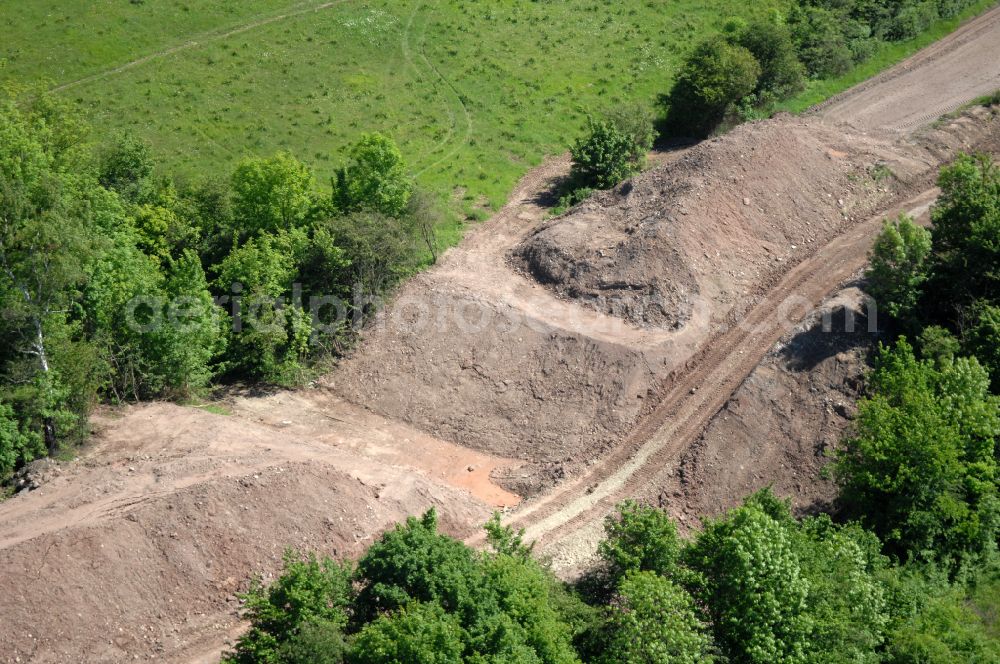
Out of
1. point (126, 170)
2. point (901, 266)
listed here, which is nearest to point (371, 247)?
point (126, 170)

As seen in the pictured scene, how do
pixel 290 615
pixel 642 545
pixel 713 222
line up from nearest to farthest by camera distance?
pixel 290 615
pixel 642 545
pixel 713 222

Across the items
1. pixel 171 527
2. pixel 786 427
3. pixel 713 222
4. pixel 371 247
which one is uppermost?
pixel 371 247

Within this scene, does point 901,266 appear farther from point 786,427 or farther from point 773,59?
point 773,59

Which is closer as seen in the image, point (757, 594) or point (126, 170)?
point (757, 594)

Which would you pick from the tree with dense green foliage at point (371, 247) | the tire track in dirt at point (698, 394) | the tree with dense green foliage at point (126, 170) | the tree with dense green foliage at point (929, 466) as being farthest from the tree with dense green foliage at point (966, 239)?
the tree with dense green foliage at point (126, 170)

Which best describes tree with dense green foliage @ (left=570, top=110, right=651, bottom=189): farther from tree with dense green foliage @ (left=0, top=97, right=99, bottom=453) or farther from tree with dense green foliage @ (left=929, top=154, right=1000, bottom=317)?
tree with dense green foliage @ (left=0, top=97, right=99, bottom=453)

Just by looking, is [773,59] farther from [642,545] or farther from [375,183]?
[642,545]

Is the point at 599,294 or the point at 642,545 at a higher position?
the point at 599,294

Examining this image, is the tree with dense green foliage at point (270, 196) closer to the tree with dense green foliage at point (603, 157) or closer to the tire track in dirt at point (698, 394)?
A: the tree with dense green foliage at point (603, 157)

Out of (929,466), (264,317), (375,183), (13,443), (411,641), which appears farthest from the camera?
(375,183)
